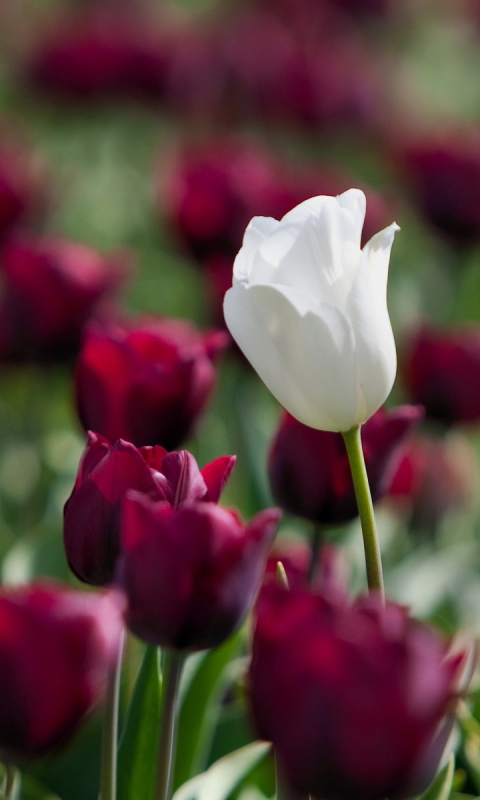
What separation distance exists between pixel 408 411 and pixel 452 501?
0.49 m

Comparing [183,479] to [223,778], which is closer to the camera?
[183,479]

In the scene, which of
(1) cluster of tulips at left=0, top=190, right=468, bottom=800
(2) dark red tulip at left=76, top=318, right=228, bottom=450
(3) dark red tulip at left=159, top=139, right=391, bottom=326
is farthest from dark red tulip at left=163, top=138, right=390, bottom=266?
(1) cluster of tulips at left=0, top=190, right=468, bottom=800

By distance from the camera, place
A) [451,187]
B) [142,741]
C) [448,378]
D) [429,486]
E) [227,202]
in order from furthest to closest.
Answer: [451,187]
[227,202]
[429,486]
[448,378]
[142,741]

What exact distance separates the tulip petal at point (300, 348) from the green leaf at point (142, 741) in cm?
19

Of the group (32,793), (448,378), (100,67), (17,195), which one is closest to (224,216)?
(17,195)

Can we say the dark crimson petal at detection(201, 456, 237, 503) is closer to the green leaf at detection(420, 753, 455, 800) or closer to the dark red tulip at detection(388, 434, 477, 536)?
the green leaf at detection(420, 753, 455, 800)

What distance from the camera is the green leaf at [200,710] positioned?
1.97ft

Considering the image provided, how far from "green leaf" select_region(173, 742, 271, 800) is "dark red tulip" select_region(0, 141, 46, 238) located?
2.71 feet

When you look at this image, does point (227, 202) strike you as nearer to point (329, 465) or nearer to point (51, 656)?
point (329, 465)

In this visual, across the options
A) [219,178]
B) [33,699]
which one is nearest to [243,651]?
[33,699]

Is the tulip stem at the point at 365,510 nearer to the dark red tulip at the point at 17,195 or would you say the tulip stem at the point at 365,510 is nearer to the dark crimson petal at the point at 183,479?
the dark crimson petal at the point at 183,479

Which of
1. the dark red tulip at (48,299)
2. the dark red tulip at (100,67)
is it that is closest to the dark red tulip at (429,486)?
the dark red tulip at (48,299)

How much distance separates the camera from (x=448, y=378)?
2.60ft

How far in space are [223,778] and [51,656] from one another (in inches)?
8.7
